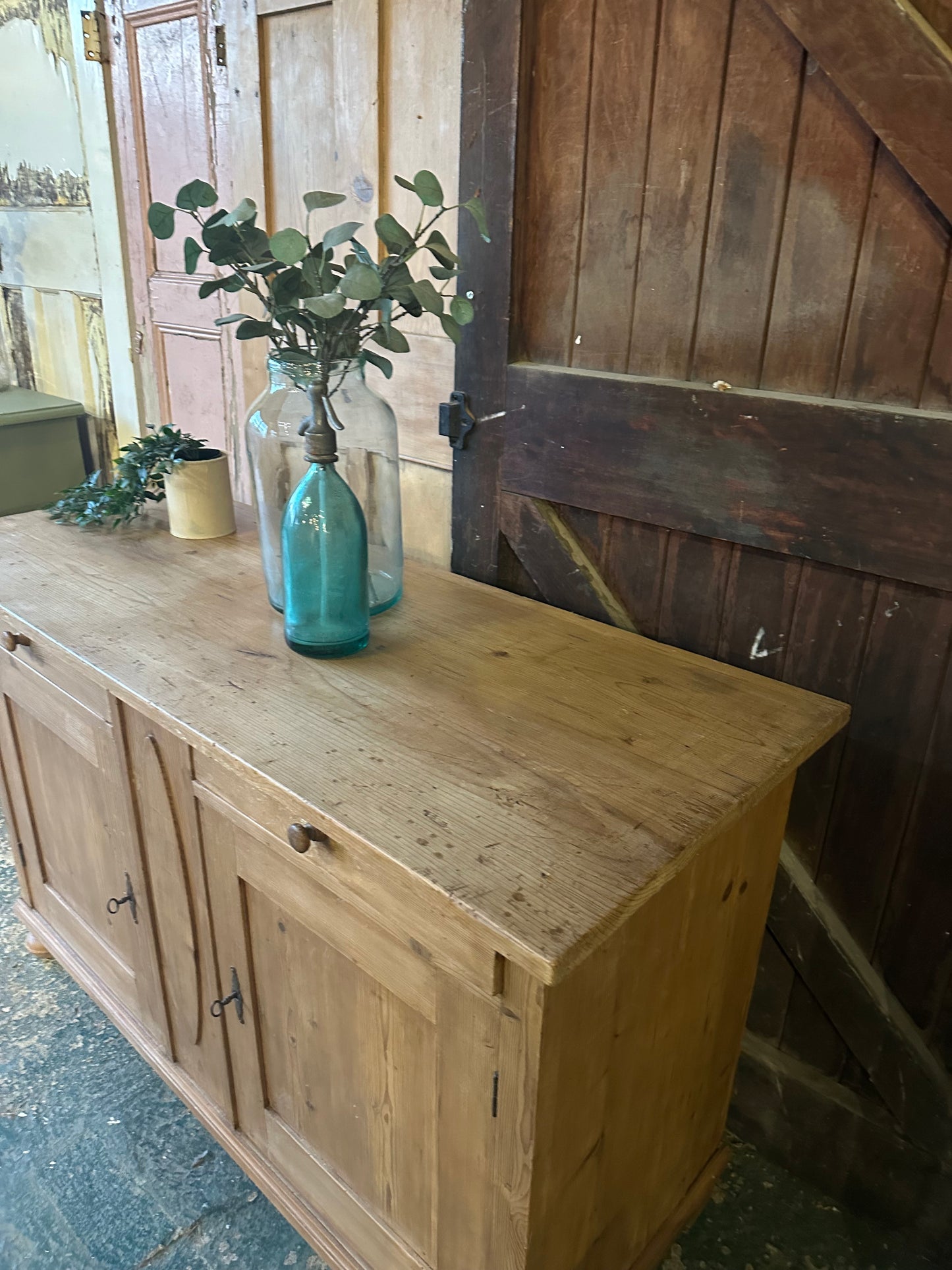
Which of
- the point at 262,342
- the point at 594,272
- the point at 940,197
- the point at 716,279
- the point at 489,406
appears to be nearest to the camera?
the point at 940,197

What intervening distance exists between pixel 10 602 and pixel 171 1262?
0.97 metres

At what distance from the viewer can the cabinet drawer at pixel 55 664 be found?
1.20m

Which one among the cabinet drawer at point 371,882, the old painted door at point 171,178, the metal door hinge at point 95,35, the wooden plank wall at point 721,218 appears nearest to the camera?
the cabinet drawer at point 371,882

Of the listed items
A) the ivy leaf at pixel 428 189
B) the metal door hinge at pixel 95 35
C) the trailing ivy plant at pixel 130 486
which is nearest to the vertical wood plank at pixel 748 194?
the ivy leaf at pixel 428 189

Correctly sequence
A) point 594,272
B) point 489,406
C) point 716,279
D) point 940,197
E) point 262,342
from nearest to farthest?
point 940,197 → point 716,279 → point 594,272 → point 489,406 → point 262,342

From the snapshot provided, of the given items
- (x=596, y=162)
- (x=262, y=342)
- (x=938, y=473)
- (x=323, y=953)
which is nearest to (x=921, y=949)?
(x=938, y=473)

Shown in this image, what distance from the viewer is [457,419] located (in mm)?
1430

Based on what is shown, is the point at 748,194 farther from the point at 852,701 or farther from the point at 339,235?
the point at 852,701

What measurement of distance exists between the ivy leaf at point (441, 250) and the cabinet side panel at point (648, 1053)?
0.74 meters

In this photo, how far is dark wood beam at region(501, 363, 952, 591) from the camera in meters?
1.01

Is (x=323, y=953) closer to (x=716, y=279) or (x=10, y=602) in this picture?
(x=10, y=602)

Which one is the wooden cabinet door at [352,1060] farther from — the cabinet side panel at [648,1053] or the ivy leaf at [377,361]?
the ivy leaf at [377,361]

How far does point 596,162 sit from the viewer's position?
1178mm

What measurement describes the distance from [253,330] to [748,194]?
0.62 metres
